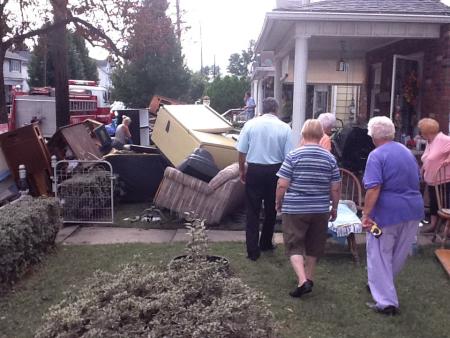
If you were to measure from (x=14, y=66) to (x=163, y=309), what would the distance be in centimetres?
6306

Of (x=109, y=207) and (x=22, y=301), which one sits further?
(x=109, y=207)

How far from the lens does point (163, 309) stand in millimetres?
2789

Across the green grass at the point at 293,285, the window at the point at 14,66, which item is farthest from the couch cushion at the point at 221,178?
the window at the point at 14,66

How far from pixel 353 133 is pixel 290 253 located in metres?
3.89

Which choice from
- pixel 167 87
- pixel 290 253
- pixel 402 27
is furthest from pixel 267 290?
pixel 167 87

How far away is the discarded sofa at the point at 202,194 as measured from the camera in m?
7.33

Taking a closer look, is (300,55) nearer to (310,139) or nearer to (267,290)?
(310,139)

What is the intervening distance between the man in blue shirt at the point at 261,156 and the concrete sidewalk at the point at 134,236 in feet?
3.31

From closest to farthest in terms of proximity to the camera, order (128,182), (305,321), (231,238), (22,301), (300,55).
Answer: (305,321), (22,301), (231,238), (300,55), (128,182)

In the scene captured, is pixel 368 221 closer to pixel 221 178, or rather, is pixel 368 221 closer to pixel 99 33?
pixel 221 178

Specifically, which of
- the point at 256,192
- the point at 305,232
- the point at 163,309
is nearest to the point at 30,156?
the point at 256,192

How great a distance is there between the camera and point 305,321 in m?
4.30

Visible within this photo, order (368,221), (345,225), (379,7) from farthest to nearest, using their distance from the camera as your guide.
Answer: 1. (379,7)
2. (345,225)
3. (368,221)

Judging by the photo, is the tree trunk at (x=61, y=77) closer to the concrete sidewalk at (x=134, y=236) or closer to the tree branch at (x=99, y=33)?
the tree branch at (x=99, y=33)
